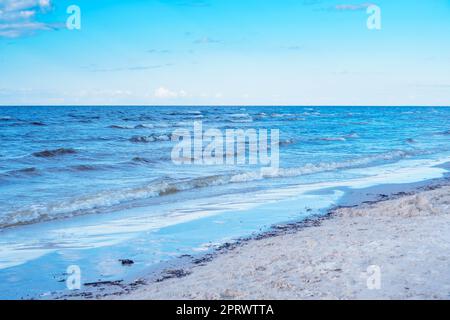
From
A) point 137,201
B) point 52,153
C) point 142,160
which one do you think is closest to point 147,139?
point 52,153

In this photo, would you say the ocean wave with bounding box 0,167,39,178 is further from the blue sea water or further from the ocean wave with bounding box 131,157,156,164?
the ocean wave with bounding box 131,157,156,164

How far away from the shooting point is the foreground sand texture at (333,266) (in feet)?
17.9

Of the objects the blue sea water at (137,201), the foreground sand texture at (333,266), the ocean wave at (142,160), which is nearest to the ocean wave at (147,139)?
the blue sea water at (137,201)

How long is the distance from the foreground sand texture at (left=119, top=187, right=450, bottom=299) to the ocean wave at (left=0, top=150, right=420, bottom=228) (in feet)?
18.2

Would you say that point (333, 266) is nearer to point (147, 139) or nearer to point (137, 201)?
point (137, 201)

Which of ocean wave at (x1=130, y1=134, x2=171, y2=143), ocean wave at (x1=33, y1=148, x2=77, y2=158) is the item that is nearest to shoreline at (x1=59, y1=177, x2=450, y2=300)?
ocean wave at (x1=33, y1=148, x2=77, y2=158)

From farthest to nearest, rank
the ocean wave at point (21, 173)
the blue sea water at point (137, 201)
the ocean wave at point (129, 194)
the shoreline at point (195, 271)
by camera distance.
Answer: the ocean wave at point (21, 173) < the ocean wave at point (129, 194) < the blue sea water at point (137, 201) < the shoreline at point (195, 271)

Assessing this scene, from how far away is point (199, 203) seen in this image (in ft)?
42.9

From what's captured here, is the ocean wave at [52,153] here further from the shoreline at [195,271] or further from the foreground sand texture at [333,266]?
the foreground sand texture at [333,266]

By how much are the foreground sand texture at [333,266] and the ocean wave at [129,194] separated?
5544mm

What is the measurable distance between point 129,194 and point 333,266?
8873 millimetres

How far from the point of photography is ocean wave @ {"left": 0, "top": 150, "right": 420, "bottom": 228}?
446 inches
